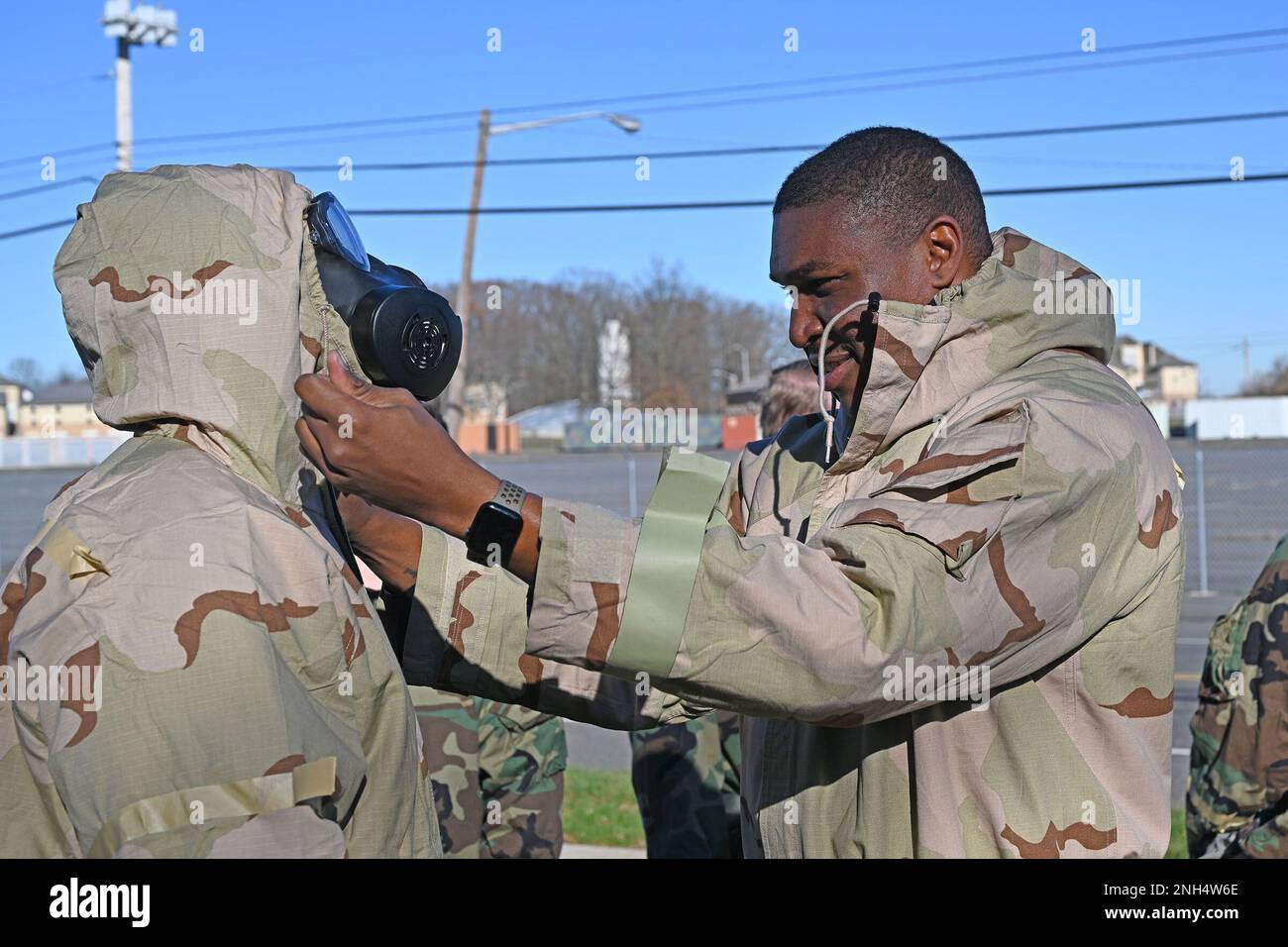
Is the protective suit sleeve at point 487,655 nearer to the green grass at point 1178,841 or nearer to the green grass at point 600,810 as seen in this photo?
the green grass at point 600,810

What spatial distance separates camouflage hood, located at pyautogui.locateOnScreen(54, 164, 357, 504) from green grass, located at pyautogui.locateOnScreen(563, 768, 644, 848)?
4.79 m

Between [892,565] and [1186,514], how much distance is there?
20526 mm

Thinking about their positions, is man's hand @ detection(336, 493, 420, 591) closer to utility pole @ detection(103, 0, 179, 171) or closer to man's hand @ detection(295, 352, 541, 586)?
man's hand @ detection(295, 352, 541, 586)

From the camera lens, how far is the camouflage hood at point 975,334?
246cm

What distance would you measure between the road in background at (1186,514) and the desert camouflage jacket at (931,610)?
0.86 m

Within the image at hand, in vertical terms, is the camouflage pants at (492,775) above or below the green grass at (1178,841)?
above

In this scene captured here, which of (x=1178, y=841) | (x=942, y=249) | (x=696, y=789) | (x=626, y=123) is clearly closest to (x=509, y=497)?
(x=942, y=249)

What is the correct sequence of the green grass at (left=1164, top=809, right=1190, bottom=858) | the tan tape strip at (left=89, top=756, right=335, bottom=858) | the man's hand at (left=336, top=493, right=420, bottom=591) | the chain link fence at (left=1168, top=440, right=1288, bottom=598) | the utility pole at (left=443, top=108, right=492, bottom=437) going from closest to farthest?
1. the tan tape strip at (left=89, top=756, right=335, bottom=858)
2. the man's hand at (left=336, top=493, right=420, bottom=591)
3. the green grass at (left=1164, top=809, right=1190, bottom=858)
4. the chain link fence at (left=1168, top=440, right=1288, bottom=598)
5. the utility pole at (left=443, top=108, right=492, bottom=437)

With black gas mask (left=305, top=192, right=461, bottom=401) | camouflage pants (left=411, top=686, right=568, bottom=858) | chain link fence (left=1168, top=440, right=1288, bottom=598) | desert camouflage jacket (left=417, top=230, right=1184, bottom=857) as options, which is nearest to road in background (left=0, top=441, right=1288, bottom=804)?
chain link fence (left=1168, top=440, right=1288, bottom=598)

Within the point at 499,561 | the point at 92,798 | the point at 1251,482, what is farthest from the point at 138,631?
the point at 1251,482

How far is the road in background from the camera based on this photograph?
30.9ft

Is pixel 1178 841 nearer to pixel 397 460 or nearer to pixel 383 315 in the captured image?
pixel 383 315

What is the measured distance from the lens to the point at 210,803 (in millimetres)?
1819

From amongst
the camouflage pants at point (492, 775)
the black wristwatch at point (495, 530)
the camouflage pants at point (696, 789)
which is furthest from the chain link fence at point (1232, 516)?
the black wristwatch at point (495, 530)
